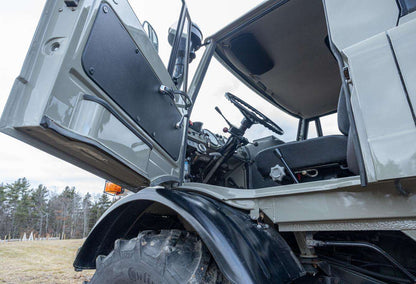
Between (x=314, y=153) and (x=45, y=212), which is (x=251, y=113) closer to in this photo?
(x=314, y=153)

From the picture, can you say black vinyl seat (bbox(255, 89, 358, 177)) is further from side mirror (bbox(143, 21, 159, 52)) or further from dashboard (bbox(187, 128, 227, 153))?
side mirror (bbox(143, 21, 159, 52))

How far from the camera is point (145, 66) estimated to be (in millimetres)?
1496

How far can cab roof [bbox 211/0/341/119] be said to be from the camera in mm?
2051

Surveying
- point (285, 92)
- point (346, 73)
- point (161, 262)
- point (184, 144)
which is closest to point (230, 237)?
point (161, 262)

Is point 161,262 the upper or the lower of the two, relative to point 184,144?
lower

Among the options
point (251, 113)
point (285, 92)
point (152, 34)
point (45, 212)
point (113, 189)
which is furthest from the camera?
point (45, 212)

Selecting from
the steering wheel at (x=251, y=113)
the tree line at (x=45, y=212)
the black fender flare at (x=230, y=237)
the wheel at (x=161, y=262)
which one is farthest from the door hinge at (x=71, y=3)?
the tree line at (x=45, y=212)

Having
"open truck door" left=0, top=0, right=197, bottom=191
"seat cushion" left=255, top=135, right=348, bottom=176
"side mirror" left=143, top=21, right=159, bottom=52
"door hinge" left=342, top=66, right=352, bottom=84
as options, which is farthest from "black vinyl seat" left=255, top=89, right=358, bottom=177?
"side mirror" left=143, top=21, right=159, bottom=52

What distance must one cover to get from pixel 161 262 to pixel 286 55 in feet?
7.52

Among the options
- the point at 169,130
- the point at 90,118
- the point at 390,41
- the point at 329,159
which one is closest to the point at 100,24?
the point at 90,118

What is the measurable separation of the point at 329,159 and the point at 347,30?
0.92 m

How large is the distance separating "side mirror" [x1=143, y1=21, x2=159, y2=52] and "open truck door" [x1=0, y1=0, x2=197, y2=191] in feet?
0.24

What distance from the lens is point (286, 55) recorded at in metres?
2.58

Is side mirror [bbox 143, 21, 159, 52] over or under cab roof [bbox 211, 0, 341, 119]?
under
